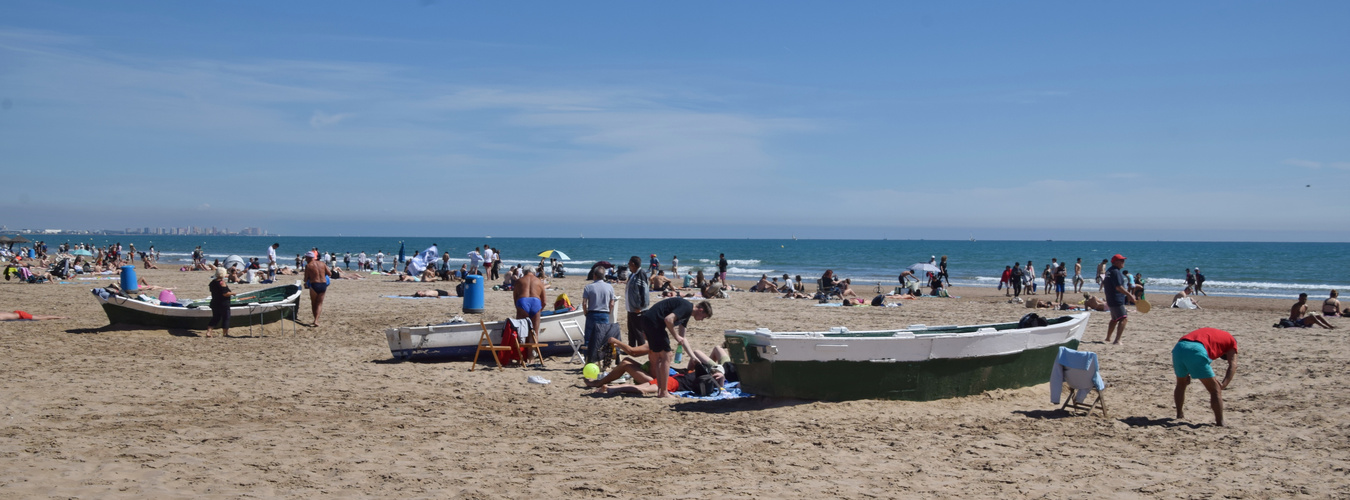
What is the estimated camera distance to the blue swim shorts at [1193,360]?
6738 mm

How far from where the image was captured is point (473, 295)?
16484 millimetres

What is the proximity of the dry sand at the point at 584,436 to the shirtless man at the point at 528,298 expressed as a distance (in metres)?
0.72

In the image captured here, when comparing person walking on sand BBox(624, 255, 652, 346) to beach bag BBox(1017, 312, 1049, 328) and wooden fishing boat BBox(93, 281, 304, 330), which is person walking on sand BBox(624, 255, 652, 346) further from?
wooden fishing boat BBox(93, 281, 304, 330)

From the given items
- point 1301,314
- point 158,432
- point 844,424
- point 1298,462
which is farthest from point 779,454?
point 1301,314

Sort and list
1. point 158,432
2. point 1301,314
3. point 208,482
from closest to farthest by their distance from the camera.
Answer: point 208,482, point 158,432, point 1301,314

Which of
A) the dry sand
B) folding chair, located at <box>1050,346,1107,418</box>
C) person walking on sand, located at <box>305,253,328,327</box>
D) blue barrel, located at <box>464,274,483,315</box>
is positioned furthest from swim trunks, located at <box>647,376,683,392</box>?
blue barrel, located at <box>464,274,483,315</box>

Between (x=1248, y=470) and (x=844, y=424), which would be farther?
(x=844, y=424)

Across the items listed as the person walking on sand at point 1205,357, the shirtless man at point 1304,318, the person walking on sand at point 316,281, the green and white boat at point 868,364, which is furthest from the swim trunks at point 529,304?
the shirtless man at point 1304,318

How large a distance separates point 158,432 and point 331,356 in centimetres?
451

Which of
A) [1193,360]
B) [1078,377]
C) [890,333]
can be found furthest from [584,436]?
[1193,360]

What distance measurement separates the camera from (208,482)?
211 inches

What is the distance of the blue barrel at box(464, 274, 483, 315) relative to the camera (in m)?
16.4

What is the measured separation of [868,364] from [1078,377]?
179 centimetres

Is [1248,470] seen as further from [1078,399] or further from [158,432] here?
[158,432]
